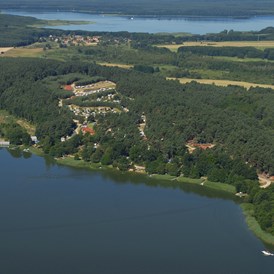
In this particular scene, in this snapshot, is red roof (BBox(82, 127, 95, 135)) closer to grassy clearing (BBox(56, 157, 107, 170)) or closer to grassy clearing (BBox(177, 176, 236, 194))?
grassy clearing (BBox(56, 157, 107, 170))

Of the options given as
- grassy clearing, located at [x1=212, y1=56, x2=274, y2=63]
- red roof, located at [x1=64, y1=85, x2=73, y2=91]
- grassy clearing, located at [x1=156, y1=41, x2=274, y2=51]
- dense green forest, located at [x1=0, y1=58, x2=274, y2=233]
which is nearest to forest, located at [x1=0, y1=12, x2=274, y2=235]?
dense green forest, located at [x1=0, y1=58, x2=274, y2=233]

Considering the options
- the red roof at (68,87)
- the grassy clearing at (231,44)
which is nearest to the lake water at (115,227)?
the red roof at (68,87)

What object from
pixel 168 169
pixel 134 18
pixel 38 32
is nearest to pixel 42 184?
pixel 168 169

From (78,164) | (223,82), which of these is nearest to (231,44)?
(223,82)

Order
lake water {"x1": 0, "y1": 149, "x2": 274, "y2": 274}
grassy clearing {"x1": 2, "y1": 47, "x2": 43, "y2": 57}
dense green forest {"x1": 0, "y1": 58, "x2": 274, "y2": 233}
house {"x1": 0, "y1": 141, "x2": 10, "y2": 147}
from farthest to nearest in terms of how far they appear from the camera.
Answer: grassy clearing {"x1": 2, "y1": 47, "x2": 43, "y2": 57}
house {"x1": 0, "y1": 141, "x2": 10, "y2": 147}
dense green forest {"x1": 0, "y1": 58, "x2": 274, "y2": 233}
lake water {"x1": 0, "y1": 149, "x2": 274, "y2": 274}

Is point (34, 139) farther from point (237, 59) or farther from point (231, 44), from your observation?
point (231, 44)

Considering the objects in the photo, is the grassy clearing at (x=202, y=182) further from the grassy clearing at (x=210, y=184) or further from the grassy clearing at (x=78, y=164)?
the grassy clearing at (x=78, y=164)

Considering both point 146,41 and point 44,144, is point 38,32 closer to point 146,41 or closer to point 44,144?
point 146,41
